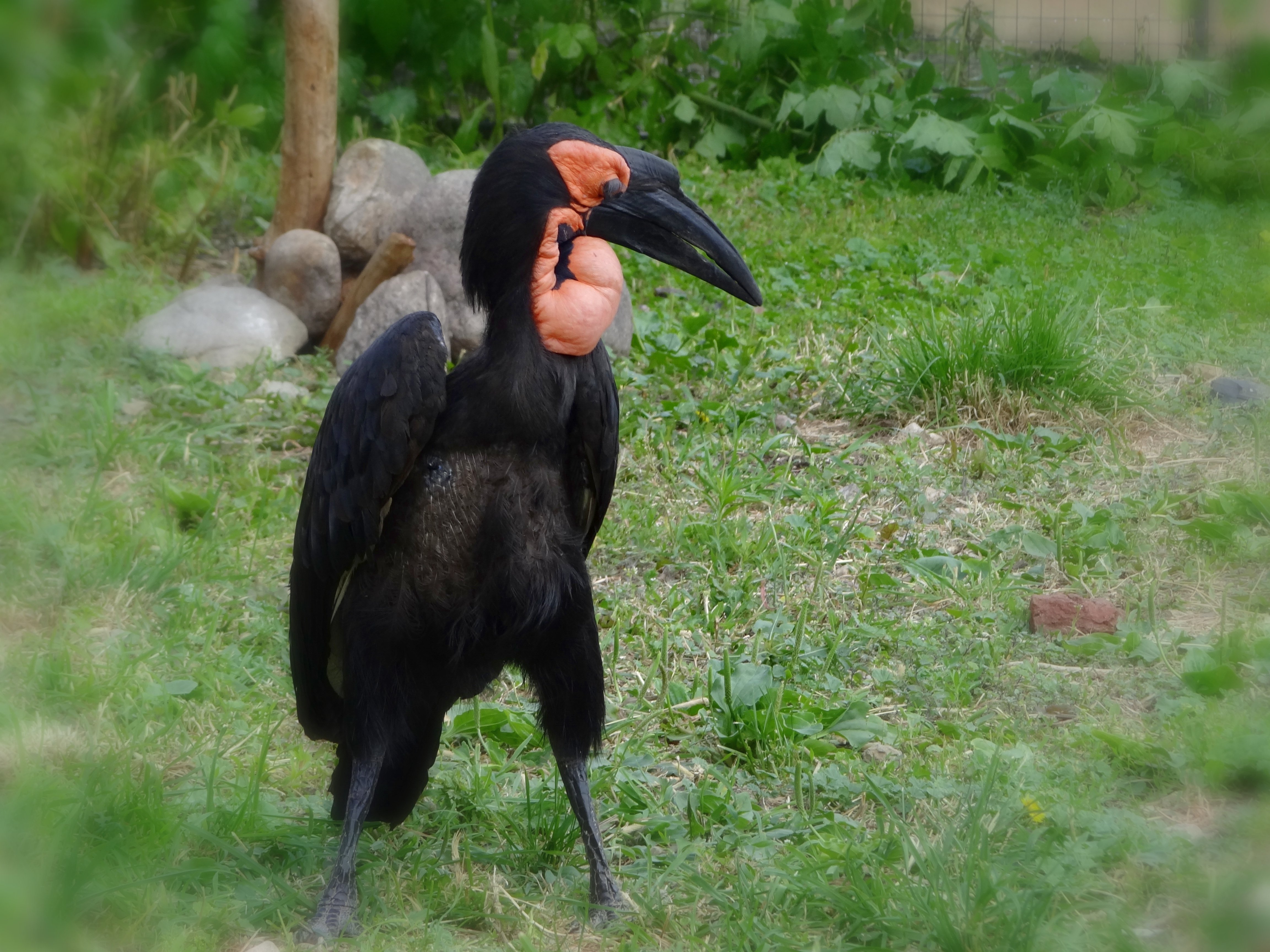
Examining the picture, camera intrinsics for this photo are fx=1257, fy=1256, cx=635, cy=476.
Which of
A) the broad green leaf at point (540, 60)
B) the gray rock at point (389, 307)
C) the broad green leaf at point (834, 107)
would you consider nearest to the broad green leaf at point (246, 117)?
the gray rock at point (389, 307)

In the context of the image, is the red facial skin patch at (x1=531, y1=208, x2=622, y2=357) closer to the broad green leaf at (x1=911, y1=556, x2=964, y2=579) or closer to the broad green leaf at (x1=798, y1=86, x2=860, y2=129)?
the broad green leaf at (x1=911, y1=556, x2=964, y2=579)

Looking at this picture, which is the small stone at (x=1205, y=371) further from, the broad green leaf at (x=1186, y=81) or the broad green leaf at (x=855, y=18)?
the broad green leaf at (x=855, y=18)

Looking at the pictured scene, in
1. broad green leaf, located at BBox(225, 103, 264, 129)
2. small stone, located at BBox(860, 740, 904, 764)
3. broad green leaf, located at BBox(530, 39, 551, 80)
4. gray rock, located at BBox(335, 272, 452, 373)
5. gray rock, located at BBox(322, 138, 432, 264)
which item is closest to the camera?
small stone, located at BBox(860, 740, 904, 764)

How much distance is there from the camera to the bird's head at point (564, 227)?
7.74ft

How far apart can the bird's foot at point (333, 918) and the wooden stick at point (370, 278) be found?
3090 mm

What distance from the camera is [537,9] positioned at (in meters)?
7.31

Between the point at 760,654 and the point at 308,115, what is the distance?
3.47 metres

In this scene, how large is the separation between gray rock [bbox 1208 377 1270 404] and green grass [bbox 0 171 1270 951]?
81 mm

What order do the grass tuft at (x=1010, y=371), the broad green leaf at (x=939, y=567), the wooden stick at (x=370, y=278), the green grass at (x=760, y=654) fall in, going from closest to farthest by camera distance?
the green grass at (x=760, y=654), the broad green leaf at (x=939, y=567), the grass tuft at (x=1010, y=371), the wooden stick at (x=370, y=278)

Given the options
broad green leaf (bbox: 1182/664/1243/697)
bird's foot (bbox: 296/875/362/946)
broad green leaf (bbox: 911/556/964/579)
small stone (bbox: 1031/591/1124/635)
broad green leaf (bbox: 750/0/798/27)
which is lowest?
bird's foot (bbox: 296/875/362/946)

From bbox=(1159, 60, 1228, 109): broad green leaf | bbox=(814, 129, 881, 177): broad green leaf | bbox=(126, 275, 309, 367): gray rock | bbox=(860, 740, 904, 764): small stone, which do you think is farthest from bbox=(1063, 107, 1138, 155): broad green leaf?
bbox=(126, 275, 309, 367): gray rock

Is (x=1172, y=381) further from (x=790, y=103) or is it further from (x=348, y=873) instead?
(x=790, y=103)

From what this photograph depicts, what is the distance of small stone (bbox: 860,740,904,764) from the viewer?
285 centimetres

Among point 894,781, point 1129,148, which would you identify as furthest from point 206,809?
point 1129,148
